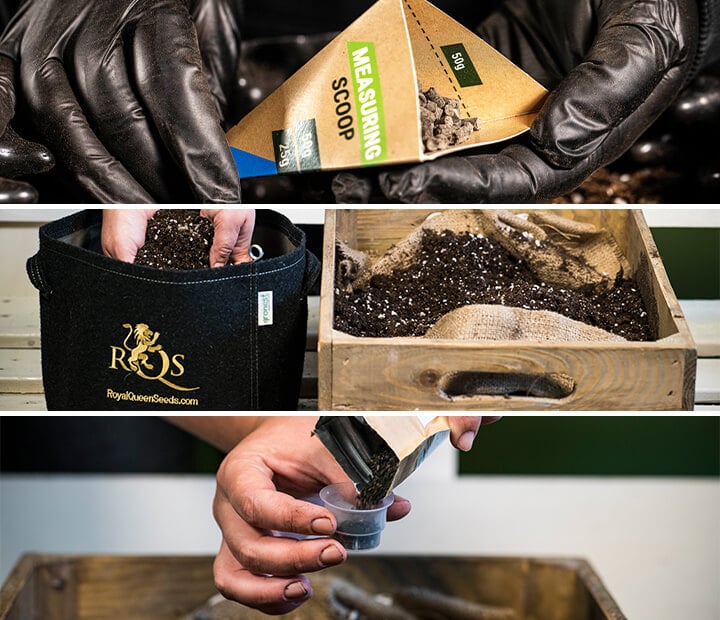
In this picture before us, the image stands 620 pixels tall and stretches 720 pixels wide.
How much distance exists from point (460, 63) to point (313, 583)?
91 cm

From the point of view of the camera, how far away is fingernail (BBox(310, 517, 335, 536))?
683 mm

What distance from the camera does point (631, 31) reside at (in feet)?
1.81

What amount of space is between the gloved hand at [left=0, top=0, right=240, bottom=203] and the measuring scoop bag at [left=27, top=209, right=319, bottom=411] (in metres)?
0.06

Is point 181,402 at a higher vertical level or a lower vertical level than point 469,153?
lower

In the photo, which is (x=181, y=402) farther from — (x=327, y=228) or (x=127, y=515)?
(x=127, y=515)

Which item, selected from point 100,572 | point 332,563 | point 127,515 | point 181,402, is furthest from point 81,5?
point 127,515

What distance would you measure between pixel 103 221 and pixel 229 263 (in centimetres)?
9

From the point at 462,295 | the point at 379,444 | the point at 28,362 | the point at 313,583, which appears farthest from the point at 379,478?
the point at 313,583

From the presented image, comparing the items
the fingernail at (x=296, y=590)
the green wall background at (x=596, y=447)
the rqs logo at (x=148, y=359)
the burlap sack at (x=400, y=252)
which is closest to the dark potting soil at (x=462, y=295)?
the burlap sack at (x=400, y=252)

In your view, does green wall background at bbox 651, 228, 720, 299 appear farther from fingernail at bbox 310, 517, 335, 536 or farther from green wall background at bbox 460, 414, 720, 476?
green wall background at bbox 460, 414, 720, 476

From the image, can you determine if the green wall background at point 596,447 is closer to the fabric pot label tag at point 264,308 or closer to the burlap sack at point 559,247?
the burlap sack at point 559,247

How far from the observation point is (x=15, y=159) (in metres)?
0.54

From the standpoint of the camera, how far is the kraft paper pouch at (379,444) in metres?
0.63

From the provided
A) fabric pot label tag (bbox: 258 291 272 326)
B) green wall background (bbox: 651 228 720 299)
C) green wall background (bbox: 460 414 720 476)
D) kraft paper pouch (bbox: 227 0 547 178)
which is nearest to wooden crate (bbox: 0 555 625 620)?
green wall background (bbox: 460 414 720 476)
